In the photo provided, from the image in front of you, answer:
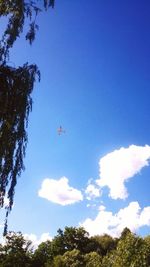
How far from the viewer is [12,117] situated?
1084 cm

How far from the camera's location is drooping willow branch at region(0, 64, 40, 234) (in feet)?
34.4

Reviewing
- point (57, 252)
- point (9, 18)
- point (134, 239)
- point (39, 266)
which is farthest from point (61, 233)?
point (9, 18)

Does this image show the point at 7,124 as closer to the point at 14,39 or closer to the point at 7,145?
the point at 7,145

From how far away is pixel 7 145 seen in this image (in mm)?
10531

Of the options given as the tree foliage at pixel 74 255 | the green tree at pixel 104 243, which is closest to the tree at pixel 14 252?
the tree foliage at pixel 74 255

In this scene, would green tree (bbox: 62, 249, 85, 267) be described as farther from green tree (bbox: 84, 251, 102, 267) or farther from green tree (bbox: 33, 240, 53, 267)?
green tree (bbox: 33, 240, 53, 267)

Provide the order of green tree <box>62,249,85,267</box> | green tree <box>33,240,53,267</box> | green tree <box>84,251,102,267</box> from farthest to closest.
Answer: green tree <box>33,240,53,267</box>, green tree <box>62,249,85,267</box>, green tree <box>84,251,102,267</box>

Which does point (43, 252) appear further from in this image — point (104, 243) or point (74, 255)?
point (74, 255)

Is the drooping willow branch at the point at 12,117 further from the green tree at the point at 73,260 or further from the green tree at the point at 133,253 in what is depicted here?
the green tree at the point at 73,260

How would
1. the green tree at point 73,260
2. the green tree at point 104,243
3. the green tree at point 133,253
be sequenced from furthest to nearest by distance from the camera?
the green tree at point 104,243 → the green tree at point 73,260 → the green tree at point 133,253

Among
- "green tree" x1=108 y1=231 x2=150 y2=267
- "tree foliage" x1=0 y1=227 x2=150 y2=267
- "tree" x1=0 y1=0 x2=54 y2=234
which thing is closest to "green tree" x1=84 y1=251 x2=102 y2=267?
"tree foliage" x1=0 y1=227 x2=150 y2=267

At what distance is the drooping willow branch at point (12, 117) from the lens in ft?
34.4

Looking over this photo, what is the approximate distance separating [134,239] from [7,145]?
1734 centimetres

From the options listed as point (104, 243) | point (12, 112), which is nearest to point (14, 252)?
point (104, 243)
